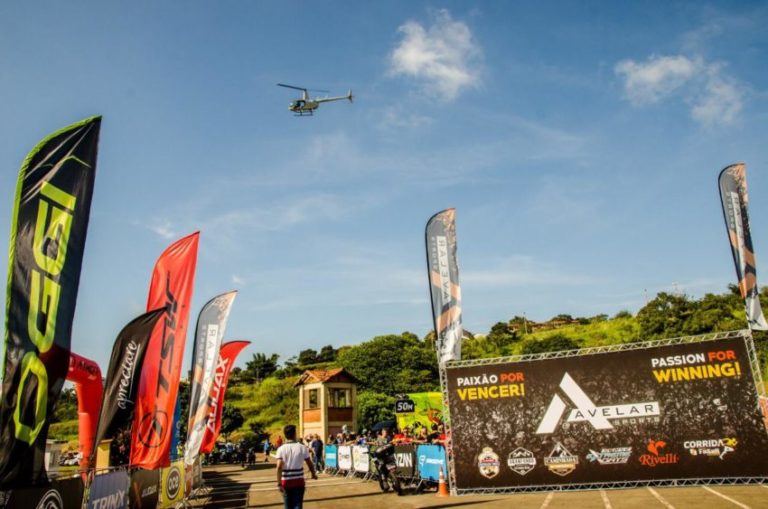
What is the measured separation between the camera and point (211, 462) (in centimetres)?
3669

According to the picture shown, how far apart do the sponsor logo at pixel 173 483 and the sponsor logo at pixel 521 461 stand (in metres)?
8.34

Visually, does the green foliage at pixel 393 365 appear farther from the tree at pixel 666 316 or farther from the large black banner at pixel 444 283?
the large black banner at pixel 444 283

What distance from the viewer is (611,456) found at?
13.3 m

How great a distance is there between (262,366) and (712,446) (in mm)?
79917

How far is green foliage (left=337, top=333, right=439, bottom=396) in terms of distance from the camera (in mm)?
65688

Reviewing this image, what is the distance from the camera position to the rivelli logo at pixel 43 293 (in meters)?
5.94

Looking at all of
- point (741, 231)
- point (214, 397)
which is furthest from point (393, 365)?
point (741, 231)

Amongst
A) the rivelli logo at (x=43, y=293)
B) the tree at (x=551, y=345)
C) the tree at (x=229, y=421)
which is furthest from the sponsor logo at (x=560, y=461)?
the tree at (x=551, y=345)

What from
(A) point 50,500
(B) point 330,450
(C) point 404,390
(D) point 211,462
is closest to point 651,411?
(A) point 50,500

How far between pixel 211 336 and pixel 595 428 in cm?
1058

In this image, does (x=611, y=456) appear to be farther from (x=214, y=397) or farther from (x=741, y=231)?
(x=214, y=397)

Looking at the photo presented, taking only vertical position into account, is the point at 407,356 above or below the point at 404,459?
above

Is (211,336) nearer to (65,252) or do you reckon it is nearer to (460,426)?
(460,426)

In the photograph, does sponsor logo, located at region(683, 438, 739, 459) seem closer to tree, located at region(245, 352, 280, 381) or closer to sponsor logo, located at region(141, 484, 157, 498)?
sponsor logo, located at region(141, 484, 157, 498)
